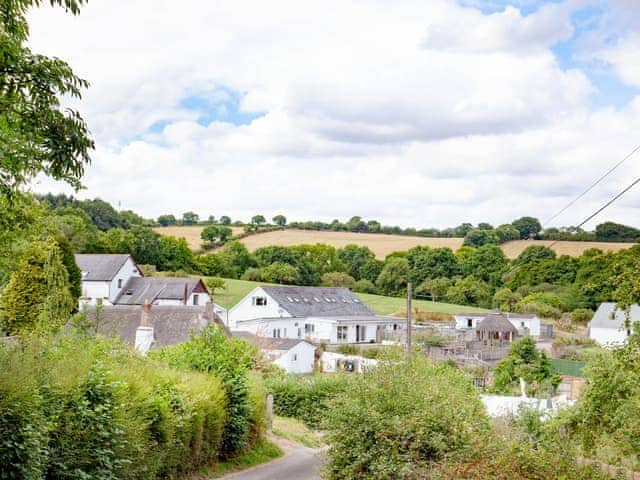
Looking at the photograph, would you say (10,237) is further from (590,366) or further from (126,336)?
(126,336)

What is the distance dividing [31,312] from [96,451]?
28.0 m

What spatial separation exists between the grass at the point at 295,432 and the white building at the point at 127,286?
1303 inches

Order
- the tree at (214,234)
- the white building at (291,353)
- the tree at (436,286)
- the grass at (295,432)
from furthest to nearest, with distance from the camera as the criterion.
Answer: the tree at (214,234) < the tree at (436,286) < the white building at (291,353) < the grass at (295,432)

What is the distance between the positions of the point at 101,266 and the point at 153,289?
6.12 metres

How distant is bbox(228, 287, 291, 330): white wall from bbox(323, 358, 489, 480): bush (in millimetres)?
48542

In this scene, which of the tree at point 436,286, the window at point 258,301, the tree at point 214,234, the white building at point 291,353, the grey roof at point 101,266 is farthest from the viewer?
the tree at point 214,234

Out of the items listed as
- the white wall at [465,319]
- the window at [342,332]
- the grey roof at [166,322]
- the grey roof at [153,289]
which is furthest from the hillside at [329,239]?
the grey roof at [166,322]

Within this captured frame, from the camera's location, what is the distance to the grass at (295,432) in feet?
74.9

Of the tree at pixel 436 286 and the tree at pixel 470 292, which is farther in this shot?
the tree at pixel 436 286

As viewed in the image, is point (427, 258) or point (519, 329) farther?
point (427, 258)

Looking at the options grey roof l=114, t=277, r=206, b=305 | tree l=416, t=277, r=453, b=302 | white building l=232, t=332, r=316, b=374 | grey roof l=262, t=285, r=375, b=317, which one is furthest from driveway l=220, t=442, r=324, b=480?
tree l=416, t=277, r=453, b=302

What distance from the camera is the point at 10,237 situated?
1556 cm

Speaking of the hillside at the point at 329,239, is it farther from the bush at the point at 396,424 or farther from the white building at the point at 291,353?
the bush at the point at 396,424

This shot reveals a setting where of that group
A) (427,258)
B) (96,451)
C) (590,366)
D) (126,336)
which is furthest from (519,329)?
(96,451)
